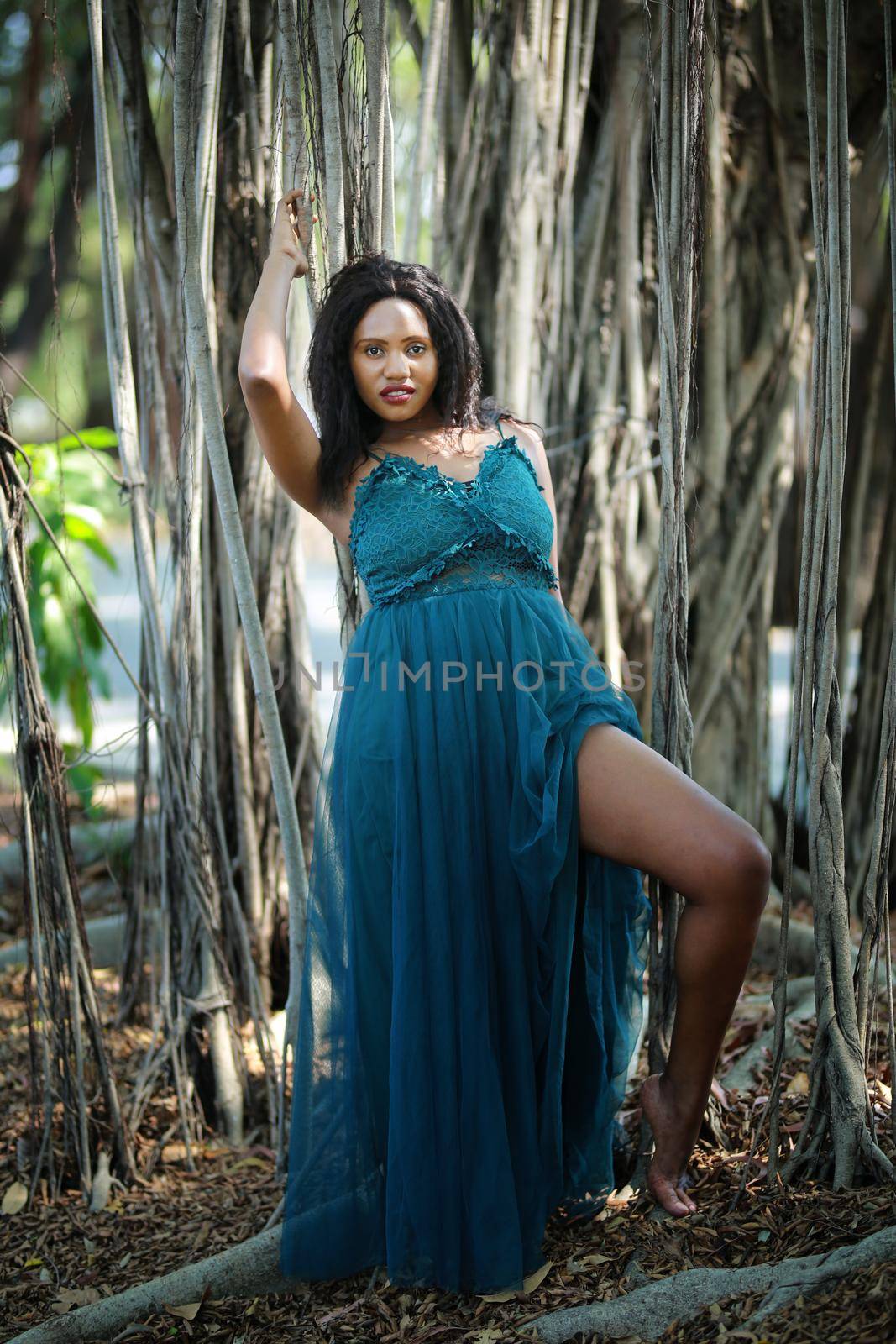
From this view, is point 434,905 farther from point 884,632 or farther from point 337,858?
point 884,632

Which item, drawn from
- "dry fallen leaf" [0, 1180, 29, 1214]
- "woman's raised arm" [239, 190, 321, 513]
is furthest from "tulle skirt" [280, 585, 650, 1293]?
"dry fallen leaf" [0, 1180, 29, 1214]

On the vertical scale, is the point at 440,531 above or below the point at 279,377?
below

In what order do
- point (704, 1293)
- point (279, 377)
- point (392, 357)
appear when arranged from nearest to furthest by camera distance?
point (704, 1293)
point (279, 377)
point (392, 357)

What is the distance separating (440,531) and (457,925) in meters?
0.58

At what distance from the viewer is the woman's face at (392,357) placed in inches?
69.5

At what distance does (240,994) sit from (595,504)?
1.48 metres

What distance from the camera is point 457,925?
1600mm

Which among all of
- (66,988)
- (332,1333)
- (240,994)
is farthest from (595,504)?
(332,1333)

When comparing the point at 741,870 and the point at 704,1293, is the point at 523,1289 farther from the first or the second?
the point at 741,870

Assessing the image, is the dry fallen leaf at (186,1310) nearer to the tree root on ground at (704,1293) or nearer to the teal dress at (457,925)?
the teal dress at (457,925)

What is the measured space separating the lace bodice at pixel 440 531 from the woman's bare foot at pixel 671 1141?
0.78 m

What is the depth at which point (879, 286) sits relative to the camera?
3920mm

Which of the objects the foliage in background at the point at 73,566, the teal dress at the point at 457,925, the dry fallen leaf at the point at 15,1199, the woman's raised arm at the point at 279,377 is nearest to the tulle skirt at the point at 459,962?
the teal dress at the point at 457,925

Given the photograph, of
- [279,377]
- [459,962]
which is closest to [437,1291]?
[459,962]
